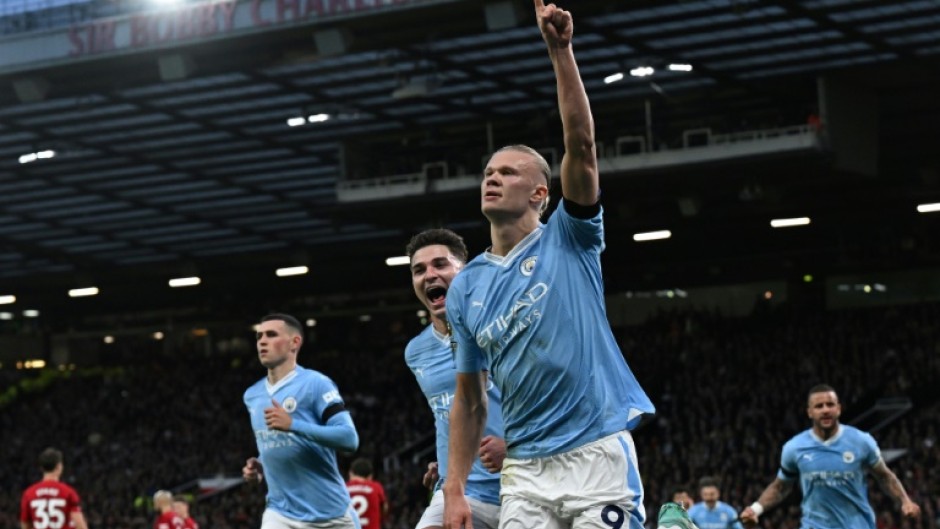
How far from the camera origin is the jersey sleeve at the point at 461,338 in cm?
657

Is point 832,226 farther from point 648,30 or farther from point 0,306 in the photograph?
point 0,306

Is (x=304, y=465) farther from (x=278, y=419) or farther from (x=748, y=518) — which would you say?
(x=748, y=518)

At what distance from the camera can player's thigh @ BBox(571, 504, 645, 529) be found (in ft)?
19.9

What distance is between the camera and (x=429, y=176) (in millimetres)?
37281

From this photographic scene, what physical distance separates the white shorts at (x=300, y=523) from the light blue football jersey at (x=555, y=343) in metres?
4.80

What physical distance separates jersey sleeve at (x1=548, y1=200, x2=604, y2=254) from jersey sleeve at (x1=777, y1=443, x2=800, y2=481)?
771cm

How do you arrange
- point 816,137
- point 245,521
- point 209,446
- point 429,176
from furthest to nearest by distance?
point 209,446, point 245,521, point 429,176, point 816,137

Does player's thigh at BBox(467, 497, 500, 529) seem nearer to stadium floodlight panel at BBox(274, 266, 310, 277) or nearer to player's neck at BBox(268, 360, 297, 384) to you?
player's neck at BBox(268, 360, 297, 384)

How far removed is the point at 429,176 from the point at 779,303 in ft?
52.9

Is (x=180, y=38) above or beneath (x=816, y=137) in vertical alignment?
above

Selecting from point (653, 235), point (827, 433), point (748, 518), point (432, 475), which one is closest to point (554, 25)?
point (432, 475)

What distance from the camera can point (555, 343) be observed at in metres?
6.23

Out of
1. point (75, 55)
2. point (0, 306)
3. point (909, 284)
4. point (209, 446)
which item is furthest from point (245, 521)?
point (0, 306)

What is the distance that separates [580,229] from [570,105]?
512 mm
